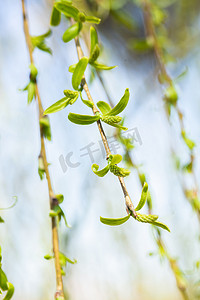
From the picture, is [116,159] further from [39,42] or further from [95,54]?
[39,42]

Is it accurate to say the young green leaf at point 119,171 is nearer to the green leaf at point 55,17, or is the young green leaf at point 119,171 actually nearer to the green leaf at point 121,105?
the green leaf at point 121,105

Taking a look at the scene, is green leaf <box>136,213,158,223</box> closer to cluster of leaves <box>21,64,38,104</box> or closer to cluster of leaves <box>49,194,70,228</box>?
cluster of leaves <box>49,194,70,228</box>

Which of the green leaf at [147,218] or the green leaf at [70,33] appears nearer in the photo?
the green leaf at [147,218]

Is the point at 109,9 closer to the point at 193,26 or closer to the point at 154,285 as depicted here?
the point at 193,26

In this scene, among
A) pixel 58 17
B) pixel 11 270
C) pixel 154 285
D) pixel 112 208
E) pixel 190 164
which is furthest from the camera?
pixel 154 285

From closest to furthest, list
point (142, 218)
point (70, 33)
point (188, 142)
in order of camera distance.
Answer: point (142, 218), point (70, 33), point (188, 142)

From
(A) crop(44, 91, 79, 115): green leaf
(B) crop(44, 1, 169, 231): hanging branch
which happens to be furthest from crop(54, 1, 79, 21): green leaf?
(A) crop(44, 91, 79, 115): green leaf

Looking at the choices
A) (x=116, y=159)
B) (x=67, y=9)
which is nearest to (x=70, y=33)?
(x=67, y=9)

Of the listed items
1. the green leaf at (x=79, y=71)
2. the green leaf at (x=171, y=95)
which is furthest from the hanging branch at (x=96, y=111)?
the green leaf at (x=171, y=95)

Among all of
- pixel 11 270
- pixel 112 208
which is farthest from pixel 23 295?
pixel 112 208

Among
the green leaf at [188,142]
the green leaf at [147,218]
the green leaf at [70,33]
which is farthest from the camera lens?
the green leaf at [188,142]

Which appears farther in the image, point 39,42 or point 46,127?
point 39,42
